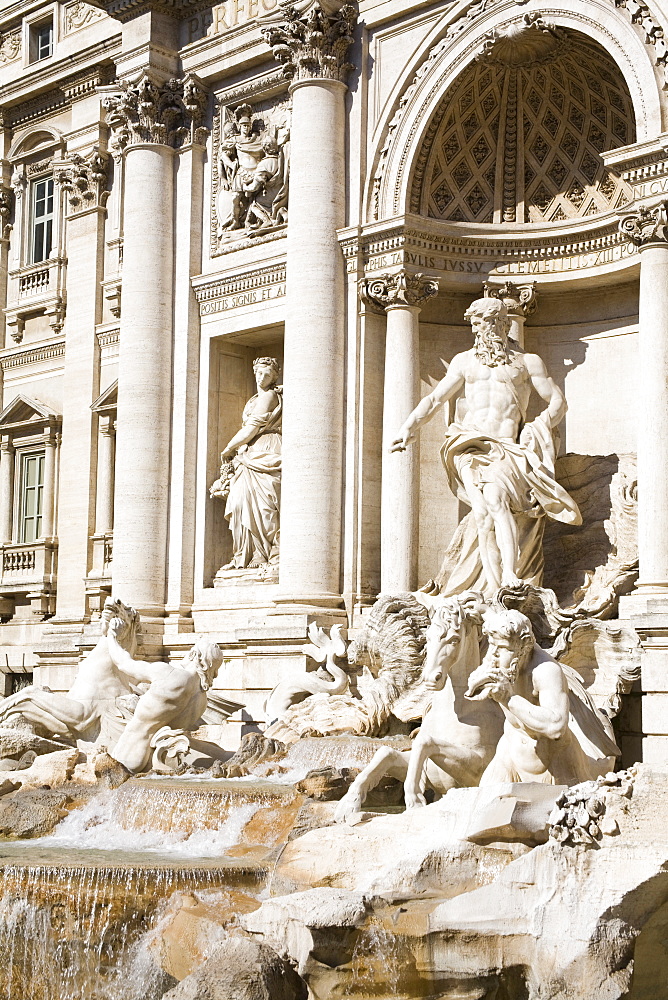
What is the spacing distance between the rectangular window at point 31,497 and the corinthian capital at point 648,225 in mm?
12405

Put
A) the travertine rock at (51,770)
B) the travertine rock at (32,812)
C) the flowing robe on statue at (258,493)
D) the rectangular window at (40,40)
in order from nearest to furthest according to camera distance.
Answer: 1. the travertine rock at (32,812)
2. the travertine rock at (51,770)
3. the flowing robe on statue at (258,493)
4. the rectangular window at (40,40)

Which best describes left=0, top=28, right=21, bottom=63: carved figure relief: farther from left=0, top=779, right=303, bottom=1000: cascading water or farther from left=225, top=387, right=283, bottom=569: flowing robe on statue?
left=0, top=779, right=303, bottom=1000: cascading water

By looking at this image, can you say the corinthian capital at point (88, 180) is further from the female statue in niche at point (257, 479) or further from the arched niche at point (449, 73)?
the arched niche at point (449, 73)

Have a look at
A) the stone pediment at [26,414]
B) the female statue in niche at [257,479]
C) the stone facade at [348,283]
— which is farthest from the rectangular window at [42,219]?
the female statue in niche at [257,479]

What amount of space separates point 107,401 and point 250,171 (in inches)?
187

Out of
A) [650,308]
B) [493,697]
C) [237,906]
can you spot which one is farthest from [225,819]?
[650,308]

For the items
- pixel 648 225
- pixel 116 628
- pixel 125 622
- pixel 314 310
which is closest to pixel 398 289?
pixel 314 310

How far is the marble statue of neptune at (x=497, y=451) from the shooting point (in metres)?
16.7

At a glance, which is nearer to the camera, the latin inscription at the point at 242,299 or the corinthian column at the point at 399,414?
the corinthian column at the point at 399,414

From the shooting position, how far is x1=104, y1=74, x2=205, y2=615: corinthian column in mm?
20953

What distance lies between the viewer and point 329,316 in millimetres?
18578

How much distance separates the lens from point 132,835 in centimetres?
1302

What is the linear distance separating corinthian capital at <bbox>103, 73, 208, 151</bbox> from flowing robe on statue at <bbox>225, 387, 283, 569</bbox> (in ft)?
14.0

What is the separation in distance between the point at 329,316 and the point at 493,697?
8.84 m
